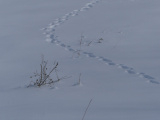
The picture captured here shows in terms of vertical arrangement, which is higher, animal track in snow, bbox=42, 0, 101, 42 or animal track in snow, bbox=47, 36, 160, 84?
animal track in snow, bbox=42, 0, 101, 42

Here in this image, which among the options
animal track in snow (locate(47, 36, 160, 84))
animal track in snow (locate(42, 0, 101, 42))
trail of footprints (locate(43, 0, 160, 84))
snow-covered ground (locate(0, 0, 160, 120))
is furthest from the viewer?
animal track in snow (locate(42, 0, 101, 42))

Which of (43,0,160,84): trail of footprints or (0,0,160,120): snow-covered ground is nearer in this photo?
(0,0,160,120): snow-covered ground

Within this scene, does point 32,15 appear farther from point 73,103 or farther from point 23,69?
point 73,103

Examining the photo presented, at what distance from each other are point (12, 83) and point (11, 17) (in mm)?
2539

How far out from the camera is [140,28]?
446 centimetres

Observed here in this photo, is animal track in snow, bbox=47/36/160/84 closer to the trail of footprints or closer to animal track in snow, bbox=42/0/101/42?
the trail of footprints

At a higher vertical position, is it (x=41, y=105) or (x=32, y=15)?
(x=32, y=15)

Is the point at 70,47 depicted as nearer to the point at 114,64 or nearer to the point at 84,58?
the point at 84,58

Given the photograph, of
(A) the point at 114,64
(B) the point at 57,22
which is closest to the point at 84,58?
(A) the point at 114,64

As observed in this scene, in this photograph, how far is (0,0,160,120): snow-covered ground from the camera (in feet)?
8.57

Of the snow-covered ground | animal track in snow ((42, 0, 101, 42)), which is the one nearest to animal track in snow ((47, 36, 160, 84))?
the snow-covered ground

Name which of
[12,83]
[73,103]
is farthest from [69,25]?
[73,103]

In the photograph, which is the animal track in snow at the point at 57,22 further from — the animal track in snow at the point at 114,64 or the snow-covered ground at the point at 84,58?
the animal track in snow at the point at 114,64

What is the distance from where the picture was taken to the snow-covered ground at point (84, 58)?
2.61 meters
